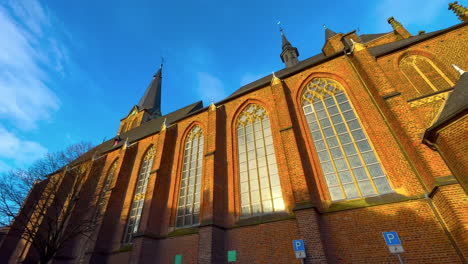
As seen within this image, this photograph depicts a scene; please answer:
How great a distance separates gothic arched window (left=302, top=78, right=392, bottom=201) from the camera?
793 centimetres

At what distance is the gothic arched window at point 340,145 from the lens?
793 cm

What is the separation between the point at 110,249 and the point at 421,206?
48.9 feet

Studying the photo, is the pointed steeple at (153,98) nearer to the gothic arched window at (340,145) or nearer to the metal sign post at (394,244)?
the gothic arched window at (340,145)

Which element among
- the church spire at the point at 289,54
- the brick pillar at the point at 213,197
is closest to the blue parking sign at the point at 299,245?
the brick pillar at the point at 213,197

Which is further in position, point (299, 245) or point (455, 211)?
point (299, 245)

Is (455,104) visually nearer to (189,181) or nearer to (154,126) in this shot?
(189,181)

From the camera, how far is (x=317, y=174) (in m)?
8.70

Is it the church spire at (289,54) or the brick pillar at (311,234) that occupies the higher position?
the church spire at (289,54)

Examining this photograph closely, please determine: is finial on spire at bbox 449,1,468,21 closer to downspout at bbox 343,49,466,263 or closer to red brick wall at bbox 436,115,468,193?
downspout at bbox 343,49,466,263

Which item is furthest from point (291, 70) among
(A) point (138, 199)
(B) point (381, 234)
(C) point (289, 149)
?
(A) point (138, 199)

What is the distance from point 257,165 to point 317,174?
297 centimetres

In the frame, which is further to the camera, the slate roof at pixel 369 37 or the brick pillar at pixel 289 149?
the slate roof at pixel 369 37

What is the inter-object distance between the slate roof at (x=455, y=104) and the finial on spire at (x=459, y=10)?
11.1 meters

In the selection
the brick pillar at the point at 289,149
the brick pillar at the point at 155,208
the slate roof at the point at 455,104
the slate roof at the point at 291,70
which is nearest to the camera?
the slate roof at the point at 455,104
